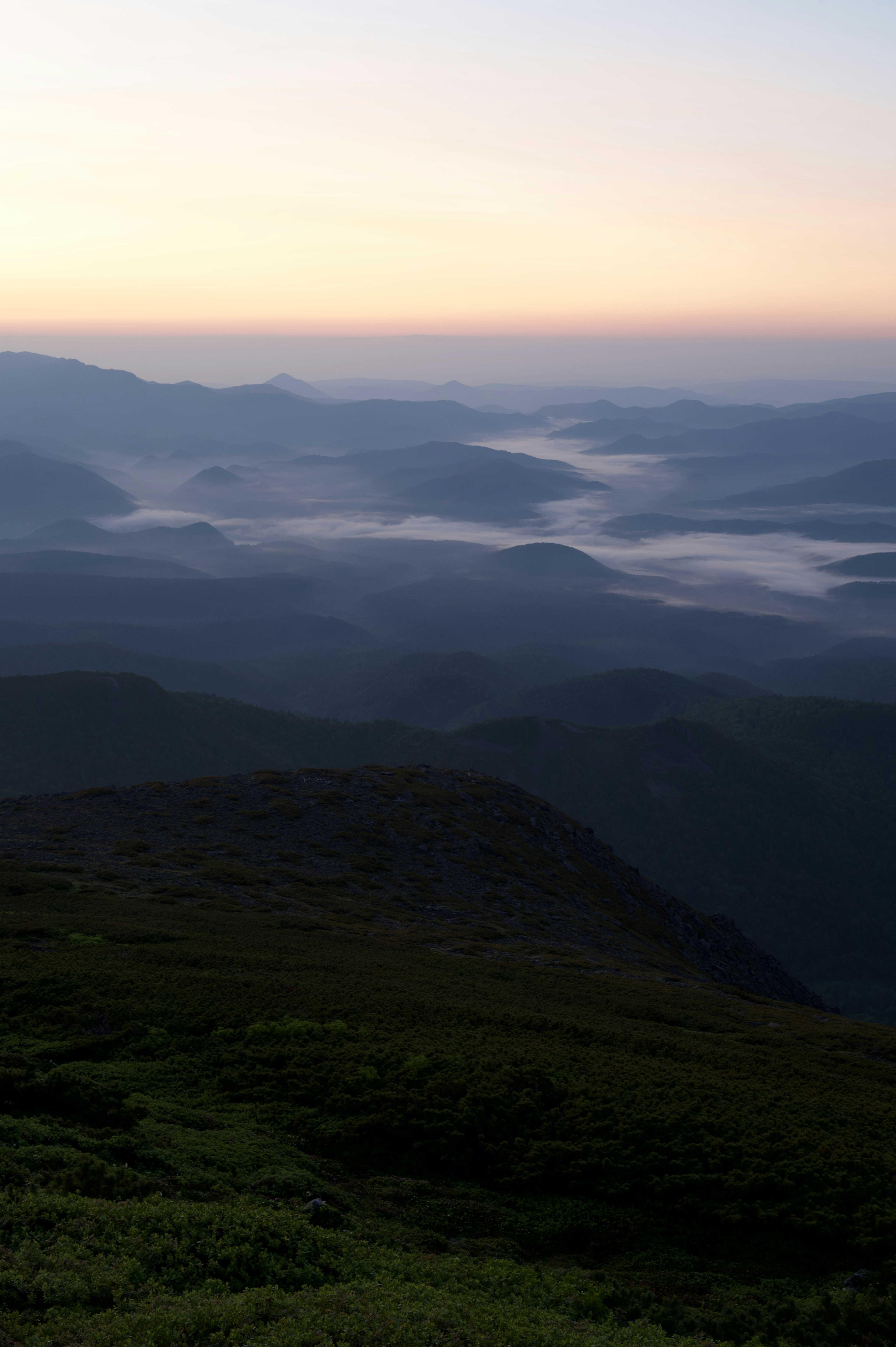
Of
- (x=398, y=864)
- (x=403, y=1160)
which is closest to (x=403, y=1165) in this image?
(x=403, y=1160)

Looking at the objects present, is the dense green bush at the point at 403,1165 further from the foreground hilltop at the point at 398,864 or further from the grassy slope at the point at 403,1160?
the foreground hilltop at the point at 398,864

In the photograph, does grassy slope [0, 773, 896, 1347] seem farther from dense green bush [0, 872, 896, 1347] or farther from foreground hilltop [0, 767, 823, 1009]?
foreground hilltop [0, 767, 823, 1009]

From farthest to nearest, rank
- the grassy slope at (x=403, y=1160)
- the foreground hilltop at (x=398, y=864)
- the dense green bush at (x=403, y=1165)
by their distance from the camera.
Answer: the foreground hilltop at (x=398, y=864), the grassy slope at (x=403, y=1160), the dense green bush at (x=403, y=1165)

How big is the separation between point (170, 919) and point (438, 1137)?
22.7 meters

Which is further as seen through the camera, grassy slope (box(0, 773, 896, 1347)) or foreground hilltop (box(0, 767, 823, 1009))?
foreground hilltop (box(0, 767, 823, 1009))

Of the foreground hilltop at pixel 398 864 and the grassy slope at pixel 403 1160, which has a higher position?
the grassy slope at pixel 403 1160

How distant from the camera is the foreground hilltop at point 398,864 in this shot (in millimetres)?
49500

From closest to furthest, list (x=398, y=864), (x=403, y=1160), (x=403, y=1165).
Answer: (x=403, y=1165)
(x=403, y=1160)
(x=398, y=864)

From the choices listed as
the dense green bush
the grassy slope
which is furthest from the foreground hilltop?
the dense green bush

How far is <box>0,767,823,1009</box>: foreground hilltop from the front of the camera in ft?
162

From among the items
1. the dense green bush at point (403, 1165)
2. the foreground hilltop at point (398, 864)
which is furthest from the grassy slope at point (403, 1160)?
the foreground hilltop at point (398, 864)

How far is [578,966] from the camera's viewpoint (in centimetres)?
4534

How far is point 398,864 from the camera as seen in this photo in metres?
63.1

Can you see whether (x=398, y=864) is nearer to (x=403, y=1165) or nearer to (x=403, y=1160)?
(x=403, y=1160)
